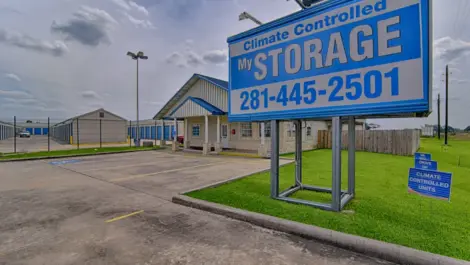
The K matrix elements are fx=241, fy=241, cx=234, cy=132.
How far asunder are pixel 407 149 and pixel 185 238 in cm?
1672

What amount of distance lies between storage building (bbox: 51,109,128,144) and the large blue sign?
2562cm

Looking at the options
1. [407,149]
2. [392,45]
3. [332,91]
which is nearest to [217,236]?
[332,91]

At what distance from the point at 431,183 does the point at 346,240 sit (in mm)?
1866

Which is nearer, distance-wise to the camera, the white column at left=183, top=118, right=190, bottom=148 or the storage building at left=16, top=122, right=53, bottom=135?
the white column at left=183, top=118, right=190, bottom=148

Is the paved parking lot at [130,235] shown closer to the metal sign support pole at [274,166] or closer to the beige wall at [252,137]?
the metal sign support pole at [274,166]

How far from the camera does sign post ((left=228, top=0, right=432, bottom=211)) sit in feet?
12.6

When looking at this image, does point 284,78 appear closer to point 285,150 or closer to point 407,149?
point 285,150

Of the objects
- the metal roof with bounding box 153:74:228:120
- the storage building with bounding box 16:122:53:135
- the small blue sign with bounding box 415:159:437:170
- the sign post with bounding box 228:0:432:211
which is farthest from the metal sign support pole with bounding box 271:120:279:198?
the storage building with bounding box 16:122:53:135

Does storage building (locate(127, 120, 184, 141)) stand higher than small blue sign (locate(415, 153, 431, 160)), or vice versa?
storage building (locate(127, 120, 184, 141))

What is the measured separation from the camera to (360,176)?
819cm

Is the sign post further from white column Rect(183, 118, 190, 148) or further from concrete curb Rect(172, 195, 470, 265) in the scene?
white column Rect(183, 118, 190, 148)

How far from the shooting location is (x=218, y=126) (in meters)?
17.0

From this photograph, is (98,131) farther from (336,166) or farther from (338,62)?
(338,62)

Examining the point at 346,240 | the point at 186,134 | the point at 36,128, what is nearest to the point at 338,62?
the point at 346,240
